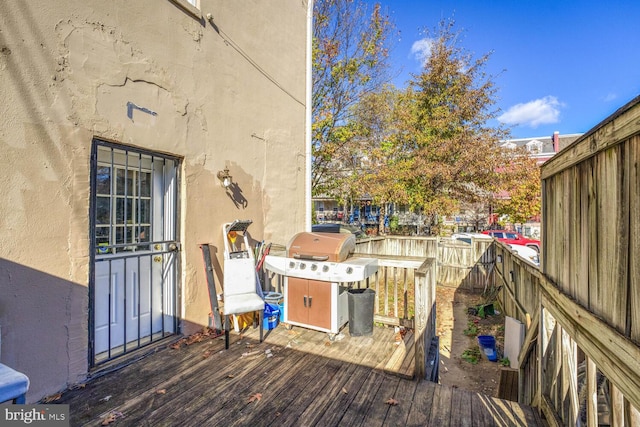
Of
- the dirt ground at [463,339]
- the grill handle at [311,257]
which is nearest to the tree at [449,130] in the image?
the dirt ground at [463,339]

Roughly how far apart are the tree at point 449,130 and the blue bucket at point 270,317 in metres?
8.70

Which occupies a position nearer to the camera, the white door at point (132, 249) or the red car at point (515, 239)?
the white door at point (132, 249)

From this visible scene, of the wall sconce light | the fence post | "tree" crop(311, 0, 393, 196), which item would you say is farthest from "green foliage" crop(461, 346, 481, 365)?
"tree" crop(311, 0, 393, 196)

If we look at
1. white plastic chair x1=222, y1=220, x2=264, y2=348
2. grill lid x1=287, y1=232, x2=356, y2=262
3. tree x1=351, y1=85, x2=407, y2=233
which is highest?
tree x1=351, y1=85, x2=407, y2=233

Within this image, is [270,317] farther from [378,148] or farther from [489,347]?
[378,148]

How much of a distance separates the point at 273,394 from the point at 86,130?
2.79 metres

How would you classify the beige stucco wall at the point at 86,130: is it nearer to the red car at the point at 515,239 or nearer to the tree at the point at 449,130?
the tree at the point at 449,130

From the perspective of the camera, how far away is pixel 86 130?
2.78m

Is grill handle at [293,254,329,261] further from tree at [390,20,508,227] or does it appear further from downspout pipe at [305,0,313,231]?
tree at [390,20,508,227]

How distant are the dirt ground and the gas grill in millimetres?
2115

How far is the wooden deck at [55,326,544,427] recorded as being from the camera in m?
2.40

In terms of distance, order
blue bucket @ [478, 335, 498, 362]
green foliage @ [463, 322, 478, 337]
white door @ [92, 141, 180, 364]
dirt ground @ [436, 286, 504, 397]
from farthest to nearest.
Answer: green foliage @ [463, 322, 478, 337], blue bucket @ [478, 335, 498, 362], dirt ground @ [436, 286, 504, 397], white door @ [92, 141, 180, 364]

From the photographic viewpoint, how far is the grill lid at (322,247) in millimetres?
3834

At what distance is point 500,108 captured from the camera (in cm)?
1134
